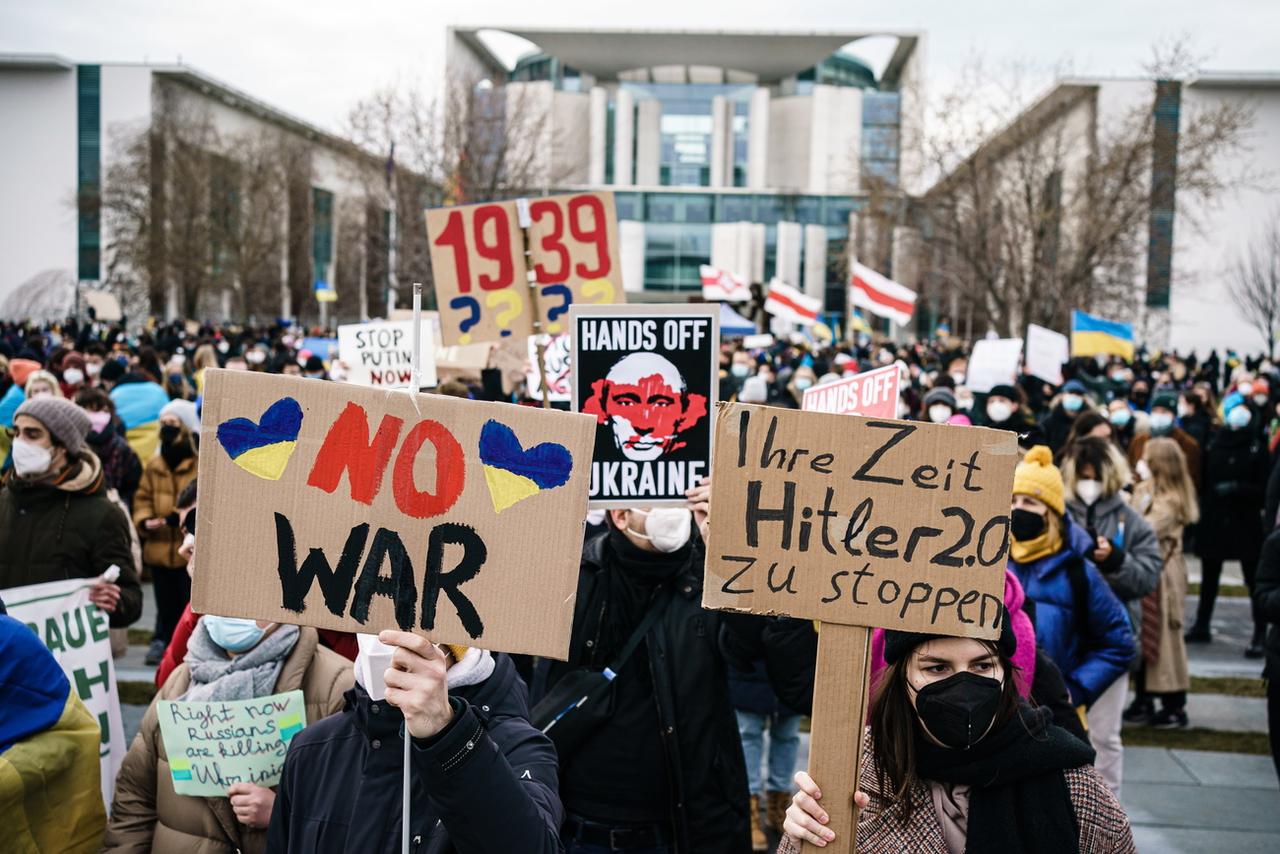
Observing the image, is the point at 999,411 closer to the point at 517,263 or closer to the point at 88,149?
the point at 517,263

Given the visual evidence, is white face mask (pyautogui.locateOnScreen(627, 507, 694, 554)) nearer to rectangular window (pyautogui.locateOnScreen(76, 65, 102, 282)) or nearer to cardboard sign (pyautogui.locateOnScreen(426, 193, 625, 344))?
cardboard sign (pyautogui.locateOnScreen(426, 193, 625, 344))

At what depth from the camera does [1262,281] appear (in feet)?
146

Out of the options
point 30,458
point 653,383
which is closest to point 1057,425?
point 653,383

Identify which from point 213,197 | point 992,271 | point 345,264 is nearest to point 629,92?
point 345,264

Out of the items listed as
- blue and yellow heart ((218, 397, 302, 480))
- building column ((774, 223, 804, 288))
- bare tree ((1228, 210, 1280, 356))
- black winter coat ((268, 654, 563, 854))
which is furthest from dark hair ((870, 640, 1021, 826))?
building column ((774, 223, 804, 288))

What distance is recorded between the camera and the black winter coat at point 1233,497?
981 centimetres

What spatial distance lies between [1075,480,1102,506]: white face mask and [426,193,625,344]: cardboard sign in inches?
97.8

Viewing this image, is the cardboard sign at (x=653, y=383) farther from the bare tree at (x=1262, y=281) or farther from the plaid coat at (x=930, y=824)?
the bare tree at (x=1262, y=281)

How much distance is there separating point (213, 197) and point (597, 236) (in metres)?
49.6

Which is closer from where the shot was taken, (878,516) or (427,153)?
(878,516)

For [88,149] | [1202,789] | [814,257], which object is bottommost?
[1202,789]

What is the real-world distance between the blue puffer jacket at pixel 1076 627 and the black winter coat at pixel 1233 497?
226 inches

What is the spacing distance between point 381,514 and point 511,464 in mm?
271

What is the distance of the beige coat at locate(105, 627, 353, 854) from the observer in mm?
3332
